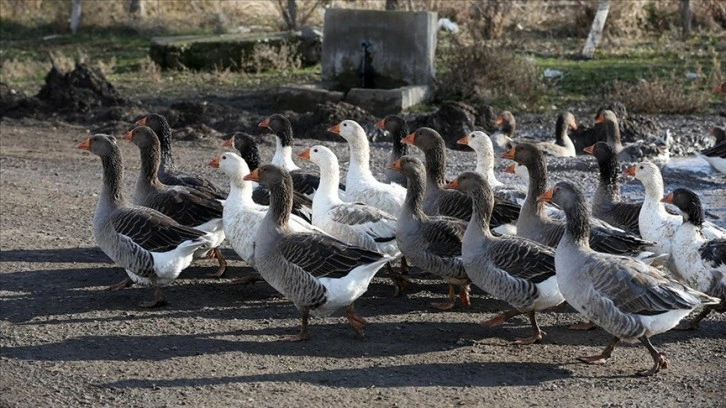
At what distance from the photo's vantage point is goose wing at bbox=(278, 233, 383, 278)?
800 centimetres

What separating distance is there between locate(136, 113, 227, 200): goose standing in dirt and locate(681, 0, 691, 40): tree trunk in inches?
568

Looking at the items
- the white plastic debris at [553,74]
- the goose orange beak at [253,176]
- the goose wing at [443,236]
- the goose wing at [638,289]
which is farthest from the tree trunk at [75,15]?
the goose wing at [638,289]

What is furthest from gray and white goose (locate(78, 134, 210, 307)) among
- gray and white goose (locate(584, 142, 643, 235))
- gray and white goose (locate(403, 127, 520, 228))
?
gray and white goose (locate(584, 142, 643, 235))

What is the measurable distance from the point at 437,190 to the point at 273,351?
122 inches

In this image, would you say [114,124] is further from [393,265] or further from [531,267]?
[531,267]

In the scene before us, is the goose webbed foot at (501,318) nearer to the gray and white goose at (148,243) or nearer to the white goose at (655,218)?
the white goose at (655,218)

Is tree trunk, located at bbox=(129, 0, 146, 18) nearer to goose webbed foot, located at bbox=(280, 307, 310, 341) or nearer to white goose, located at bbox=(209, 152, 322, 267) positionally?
white goose, located at bbox=(209, 152, 322, 267)

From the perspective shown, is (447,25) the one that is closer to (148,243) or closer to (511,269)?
(148,243)

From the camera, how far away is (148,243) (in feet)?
28.5

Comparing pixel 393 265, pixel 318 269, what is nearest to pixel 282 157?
pixel 393 265

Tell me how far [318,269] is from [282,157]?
3.80 metres

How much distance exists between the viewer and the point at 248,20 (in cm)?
2508

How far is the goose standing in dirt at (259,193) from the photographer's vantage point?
1004 cm

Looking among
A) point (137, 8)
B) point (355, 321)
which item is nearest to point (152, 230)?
point (355, 321)
